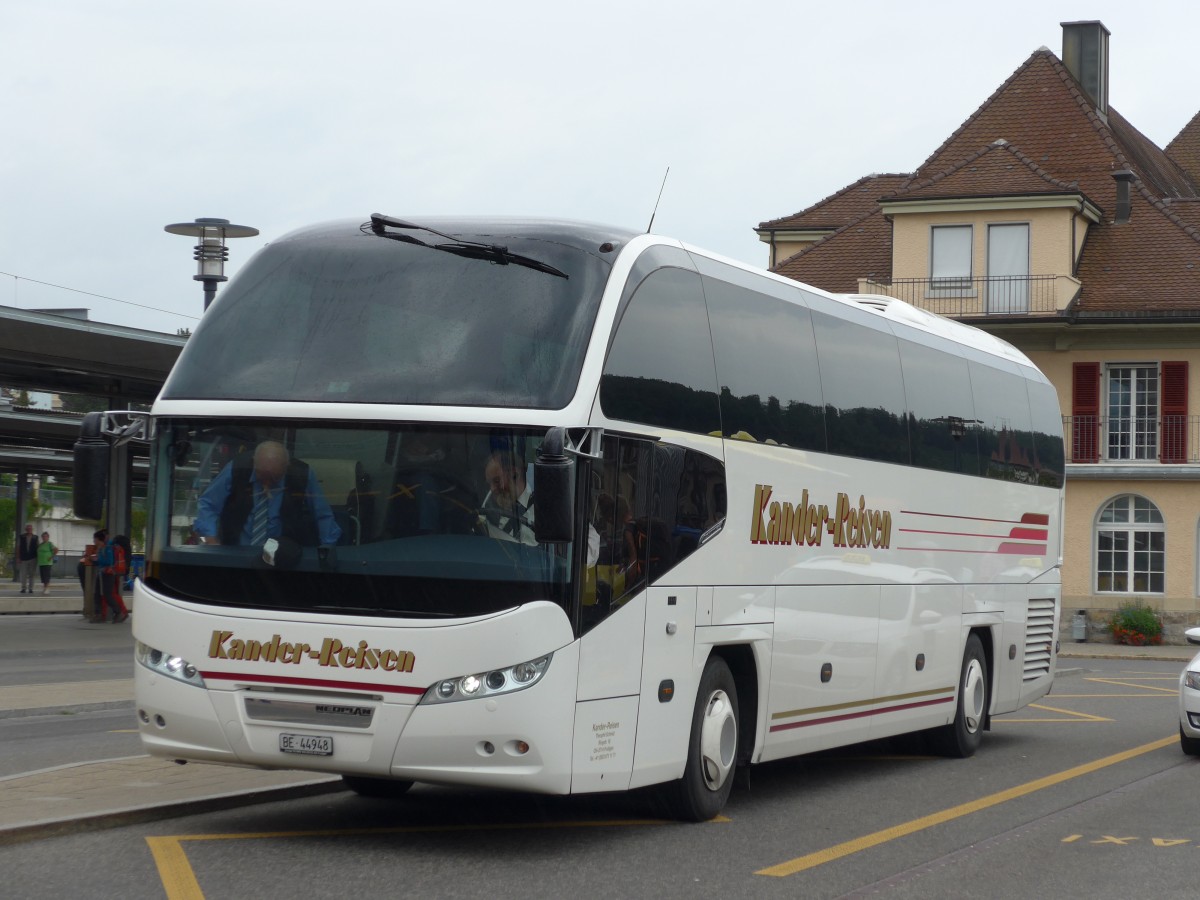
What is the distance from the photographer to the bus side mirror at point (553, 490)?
8266 mm

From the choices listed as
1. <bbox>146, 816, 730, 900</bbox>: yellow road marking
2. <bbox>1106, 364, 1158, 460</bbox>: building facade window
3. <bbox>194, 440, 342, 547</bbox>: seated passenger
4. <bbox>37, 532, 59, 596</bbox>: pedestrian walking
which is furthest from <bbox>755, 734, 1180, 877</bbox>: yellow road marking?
<bbox>37, 532, 59, 596</bbox>: pedestrian walking

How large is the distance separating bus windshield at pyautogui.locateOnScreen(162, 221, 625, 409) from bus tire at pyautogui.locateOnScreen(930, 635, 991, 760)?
7283 millimetres

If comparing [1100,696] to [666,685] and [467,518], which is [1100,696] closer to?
[666,685]

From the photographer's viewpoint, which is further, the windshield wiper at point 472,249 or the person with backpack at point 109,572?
the person with backpack at point 109,572

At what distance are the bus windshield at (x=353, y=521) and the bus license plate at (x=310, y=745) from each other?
657mm

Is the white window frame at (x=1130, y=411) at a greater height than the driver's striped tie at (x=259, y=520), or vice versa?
the white window frame at (x=1130, y=411)

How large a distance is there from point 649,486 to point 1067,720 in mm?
11611

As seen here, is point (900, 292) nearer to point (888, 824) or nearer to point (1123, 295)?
point (1123, 295)

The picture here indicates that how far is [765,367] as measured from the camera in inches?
447

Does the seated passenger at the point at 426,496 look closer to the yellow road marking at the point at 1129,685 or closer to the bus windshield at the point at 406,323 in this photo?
the bus windshield at the point at 406,323

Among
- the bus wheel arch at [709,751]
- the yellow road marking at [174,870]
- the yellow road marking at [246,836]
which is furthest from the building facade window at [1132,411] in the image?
the yellow road marking at [174,870]

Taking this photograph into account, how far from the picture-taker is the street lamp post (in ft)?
79.8

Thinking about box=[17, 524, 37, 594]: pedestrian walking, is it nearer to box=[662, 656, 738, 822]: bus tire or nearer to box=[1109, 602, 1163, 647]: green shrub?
box=[1109, 602, 1163, 647]: green shrub

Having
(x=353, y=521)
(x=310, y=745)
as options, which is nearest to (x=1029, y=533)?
(x=353, y=521)
